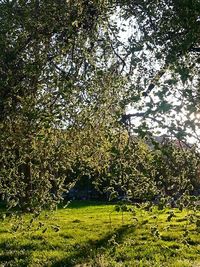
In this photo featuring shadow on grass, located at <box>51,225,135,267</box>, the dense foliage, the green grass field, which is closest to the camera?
the dense foliage

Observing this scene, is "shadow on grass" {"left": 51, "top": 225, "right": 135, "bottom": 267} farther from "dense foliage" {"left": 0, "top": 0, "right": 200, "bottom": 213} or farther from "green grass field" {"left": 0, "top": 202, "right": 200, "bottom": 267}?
"dense foliage" {"left": 0, "top": 0, "right": 200, "bottom": 213}

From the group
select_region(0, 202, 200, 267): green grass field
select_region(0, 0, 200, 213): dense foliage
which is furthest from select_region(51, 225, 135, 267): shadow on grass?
select_region(0, 0, 200, 213): dense foliage

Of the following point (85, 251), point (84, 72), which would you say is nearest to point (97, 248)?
point (85, 251)

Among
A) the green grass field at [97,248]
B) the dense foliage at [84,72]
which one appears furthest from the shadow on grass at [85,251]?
the dense foliage at [84,72]

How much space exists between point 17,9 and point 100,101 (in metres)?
2.04

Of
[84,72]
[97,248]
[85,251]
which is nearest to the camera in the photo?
[84,72]

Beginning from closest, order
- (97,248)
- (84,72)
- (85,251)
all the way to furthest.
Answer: (84,72), (85,251), (97,248)

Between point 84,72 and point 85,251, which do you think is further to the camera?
point 85,251

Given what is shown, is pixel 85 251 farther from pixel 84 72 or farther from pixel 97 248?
pixel 84 72

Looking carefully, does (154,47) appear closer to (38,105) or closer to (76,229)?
(38,105)

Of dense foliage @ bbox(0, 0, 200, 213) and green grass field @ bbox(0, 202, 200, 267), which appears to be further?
green grass field @ bbox(0, 202, 200, 267)

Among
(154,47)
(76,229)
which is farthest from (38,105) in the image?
(76,229)

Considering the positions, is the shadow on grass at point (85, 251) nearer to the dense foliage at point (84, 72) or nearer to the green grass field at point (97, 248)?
the green grass field at point (97, 248)

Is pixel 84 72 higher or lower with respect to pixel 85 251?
higher
